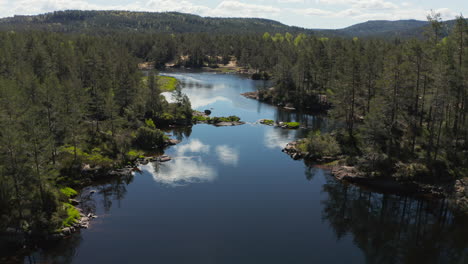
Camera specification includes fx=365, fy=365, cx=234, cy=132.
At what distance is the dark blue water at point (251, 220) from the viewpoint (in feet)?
129

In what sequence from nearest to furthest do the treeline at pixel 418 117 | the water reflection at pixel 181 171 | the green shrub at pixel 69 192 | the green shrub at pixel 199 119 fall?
the green shrub at pixel 69 192 < the treeline at pixel 418 117 < the water reflection at pixel 181 171 < the green shrub at pixel 199 119

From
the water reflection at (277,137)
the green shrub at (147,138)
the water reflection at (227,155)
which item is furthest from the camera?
the water reflection at (277,137)

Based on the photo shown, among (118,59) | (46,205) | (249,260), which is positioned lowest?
(249,260)

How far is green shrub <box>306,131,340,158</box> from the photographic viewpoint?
69312mm

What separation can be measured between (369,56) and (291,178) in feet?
161

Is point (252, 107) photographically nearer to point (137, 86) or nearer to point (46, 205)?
point (137, 86)

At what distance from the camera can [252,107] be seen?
378ft

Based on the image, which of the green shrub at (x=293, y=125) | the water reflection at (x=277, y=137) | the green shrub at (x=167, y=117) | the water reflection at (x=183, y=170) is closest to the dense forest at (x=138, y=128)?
the water reflection at (x=183, y=170)

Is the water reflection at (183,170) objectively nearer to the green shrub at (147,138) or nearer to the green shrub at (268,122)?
the green shrub at (147,138)

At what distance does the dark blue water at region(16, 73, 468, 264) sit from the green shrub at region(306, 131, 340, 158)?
407 cm

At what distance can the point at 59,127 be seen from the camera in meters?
56.9

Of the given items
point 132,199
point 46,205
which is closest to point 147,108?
point 132,199

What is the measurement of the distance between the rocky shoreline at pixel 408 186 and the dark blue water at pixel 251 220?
5.83 feet

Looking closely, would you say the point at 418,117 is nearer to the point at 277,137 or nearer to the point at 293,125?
the point at 277,137
